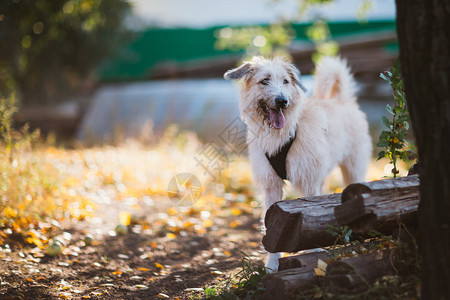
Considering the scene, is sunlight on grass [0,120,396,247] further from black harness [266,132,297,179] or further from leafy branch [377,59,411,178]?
leafy branch [377,59,411,178]

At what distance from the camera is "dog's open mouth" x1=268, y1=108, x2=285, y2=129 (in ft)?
12.1

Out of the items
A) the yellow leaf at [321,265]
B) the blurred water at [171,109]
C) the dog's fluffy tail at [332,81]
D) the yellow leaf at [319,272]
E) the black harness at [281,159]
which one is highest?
the blurred water at [171,109]

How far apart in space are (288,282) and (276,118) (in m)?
1.68

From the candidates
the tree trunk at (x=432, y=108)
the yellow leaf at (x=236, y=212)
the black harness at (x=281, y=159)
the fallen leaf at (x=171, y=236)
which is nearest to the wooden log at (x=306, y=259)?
the tree trunk at (x=432, y=108)

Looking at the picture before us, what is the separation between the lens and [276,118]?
3732 mm

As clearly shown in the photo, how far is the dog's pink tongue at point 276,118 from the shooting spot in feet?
12.1

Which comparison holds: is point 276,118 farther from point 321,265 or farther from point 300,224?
point 321,265

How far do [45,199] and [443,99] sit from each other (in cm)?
455

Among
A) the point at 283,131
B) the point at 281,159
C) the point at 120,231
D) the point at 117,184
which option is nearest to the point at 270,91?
the point at 283,131

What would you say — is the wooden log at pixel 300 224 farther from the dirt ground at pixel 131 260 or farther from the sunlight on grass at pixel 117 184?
the sunlight on grass at pixel 117 184

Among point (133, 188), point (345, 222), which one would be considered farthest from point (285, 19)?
point (345, 222)

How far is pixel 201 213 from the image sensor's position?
5.97m

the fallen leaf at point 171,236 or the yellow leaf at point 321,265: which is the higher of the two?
the fallen leaf at point 171,236

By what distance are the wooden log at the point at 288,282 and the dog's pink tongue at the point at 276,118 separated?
4.79 ft
